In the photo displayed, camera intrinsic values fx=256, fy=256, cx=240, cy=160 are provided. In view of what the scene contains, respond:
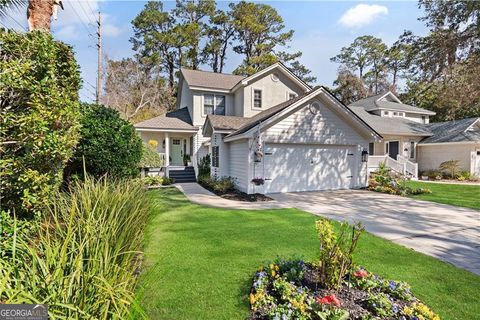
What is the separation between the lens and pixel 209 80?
20.0 metres

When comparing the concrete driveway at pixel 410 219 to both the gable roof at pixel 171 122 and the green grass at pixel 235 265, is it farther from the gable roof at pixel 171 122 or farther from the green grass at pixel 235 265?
the gable roof at pixel 171 122

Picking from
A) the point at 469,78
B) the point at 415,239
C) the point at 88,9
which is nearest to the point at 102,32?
the point at 88,9

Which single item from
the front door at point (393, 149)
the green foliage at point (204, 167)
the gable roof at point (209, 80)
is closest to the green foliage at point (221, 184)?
the green foliage at point (204, 167)

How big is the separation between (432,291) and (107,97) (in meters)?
30.0

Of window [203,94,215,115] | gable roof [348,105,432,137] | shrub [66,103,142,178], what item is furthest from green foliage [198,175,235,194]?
gable roof [348,105,432,137]

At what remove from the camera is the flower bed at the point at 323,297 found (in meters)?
2.80

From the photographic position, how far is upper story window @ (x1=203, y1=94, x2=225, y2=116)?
750 inches

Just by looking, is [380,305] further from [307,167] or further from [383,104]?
[383,104]

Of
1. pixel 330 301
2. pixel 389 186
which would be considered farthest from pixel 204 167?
pixel 330 301

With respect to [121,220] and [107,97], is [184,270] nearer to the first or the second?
[121,220]

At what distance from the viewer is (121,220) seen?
11.4 feet

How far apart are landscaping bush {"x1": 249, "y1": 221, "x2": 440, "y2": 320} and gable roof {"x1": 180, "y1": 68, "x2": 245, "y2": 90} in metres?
16.7

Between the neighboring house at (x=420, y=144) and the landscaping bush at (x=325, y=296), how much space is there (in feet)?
51.2

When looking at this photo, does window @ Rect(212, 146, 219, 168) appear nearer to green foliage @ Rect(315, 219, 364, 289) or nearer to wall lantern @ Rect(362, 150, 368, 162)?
wall lantern @ Rect(362, 150, 368, 162)
